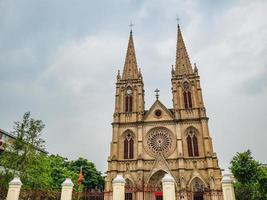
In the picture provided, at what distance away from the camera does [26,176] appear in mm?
19750

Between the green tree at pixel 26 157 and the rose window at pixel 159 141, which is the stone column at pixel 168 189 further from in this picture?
the rose window at pixel 159 141

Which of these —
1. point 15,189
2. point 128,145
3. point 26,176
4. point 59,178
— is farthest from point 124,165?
point 15,189

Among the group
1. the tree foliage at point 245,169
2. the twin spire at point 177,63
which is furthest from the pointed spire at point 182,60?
the tree foliage at point 245,169

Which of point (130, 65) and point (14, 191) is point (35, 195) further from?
point (130, 65)

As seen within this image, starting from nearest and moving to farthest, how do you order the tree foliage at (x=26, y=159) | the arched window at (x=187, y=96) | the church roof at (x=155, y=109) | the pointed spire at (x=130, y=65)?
1. the tree foliage at (x=26, y=159)
2. the church roof at (x=155, y=109)
3. the arched window at (x=187, y=96)
4. the pointed spire at (x=130, y=65)

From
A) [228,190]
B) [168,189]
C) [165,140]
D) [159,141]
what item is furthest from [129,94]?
[228,190]

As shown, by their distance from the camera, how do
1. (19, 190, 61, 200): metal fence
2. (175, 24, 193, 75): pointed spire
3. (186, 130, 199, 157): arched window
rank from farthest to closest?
1. (175, 24, 193, 75): pointed spire
2. (186, 130, 199, 157): arched window
3. (19, 190, 61, 200): metal fence

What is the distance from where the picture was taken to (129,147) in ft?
110

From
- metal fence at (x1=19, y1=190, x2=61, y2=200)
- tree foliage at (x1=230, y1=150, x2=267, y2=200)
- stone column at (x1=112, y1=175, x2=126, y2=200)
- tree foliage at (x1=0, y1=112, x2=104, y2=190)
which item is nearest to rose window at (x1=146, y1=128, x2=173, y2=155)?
tree foliage at (x1=230, y1=150, x2=267, y2=200)

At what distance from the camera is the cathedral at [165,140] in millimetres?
29922

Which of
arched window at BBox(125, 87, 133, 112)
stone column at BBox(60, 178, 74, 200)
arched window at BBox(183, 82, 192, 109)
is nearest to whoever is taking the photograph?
stone column at BBox(60, 178, 74, 200)

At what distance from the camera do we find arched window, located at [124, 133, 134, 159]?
33062 mm

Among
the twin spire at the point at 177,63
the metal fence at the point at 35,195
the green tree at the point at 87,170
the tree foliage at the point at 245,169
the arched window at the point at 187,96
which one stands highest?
the twin spire at the point at 177,63

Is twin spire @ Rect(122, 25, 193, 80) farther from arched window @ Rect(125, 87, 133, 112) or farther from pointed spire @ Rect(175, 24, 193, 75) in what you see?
arched window @ Rect(125, 87, 133, 112)
